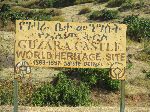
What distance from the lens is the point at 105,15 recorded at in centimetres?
3133

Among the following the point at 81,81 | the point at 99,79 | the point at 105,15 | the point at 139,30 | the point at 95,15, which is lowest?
the point at 81,81

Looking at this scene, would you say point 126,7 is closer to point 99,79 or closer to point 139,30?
point 139,30

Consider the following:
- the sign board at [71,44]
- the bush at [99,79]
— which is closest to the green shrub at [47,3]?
the bush at [99,79]

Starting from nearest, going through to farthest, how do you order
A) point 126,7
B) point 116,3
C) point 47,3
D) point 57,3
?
1. point 126,7
2. point 116,3
3. point 57,3
4. point 47,3

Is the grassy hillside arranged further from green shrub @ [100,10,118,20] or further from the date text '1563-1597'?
green shrub @ [100,10,118,20]

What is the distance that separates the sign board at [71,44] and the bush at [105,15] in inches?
880

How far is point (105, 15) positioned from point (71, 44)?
2309cm

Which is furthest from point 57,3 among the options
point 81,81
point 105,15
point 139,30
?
point 81,81

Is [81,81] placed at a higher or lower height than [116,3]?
lower

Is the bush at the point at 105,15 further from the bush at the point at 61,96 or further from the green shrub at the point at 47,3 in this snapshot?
the bush at the point at 61,96

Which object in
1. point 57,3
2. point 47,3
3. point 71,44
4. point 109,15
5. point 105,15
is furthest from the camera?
→ point 47,3

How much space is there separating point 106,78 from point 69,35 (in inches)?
327

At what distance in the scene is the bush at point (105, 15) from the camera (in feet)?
101

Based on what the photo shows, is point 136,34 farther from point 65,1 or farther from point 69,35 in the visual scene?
point 65,1
